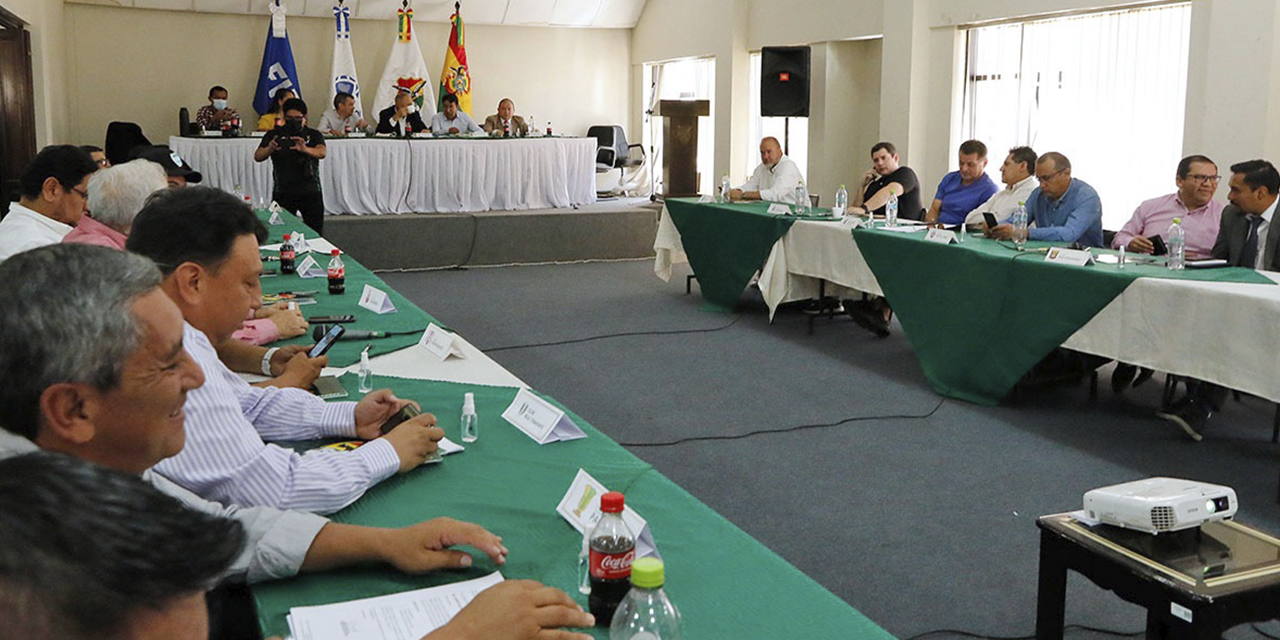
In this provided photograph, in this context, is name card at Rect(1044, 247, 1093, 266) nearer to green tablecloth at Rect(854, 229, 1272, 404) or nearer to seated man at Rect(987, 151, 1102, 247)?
green tablecloth at Rect(854, 229, 1272, 404)

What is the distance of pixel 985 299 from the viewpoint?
4.29 metres

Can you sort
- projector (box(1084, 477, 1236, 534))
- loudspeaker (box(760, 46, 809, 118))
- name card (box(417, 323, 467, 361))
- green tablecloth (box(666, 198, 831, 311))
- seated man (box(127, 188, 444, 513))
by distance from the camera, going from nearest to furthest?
seated man (box(127, 188, 444, 513)) < projector (box(1084, 477, 1236, 534)) < name card (box(417, 323, 467, 361)) < green tablecloth (box(666, 198, 831, 311)) < loudspeaker (box(760, 46, 809, 118))

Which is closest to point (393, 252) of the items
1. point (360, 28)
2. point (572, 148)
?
point (572, 148)

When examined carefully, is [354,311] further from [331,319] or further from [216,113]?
[216,113]

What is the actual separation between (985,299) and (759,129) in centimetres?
710

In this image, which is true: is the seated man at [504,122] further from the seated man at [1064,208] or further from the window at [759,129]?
the seated man at [1064,208]

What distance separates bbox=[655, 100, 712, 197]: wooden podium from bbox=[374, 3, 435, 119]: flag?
3337 millimetres

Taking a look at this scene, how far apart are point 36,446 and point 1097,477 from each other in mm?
3244

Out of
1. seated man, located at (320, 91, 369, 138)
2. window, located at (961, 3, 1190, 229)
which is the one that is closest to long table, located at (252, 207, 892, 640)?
window, located at (961, 3, 1190, 229)

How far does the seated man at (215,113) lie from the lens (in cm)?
997

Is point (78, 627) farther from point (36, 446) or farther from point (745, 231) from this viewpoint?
point (745, 231)

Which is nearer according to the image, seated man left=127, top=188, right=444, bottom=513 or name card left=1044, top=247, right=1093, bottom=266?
seated man left=127, top=188, right=444, bottom=513

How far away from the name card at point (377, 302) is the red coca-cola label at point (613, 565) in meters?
2.14

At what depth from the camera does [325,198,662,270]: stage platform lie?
8.30 m
